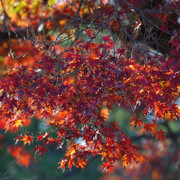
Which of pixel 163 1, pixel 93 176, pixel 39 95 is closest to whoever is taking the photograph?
pixel 39 95

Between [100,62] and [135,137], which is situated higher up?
[100,62]

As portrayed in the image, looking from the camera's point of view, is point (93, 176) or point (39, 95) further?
point (93, 176)

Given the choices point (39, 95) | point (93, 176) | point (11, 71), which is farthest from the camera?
point (93, 176)

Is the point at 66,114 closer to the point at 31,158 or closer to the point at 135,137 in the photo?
the point at 31,158

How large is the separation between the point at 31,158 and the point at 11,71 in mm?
1506

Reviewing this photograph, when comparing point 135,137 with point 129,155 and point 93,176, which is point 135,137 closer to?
point 93,176

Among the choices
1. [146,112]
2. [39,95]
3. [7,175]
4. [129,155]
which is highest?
[39,95]

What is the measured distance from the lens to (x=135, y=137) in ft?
10.9

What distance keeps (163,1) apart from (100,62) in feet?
6.54

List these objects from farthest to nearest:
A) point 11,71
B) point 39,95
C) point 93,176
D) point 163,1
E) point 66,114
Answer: point 163,1
point 93,176
point 66,114
point 11,71
point 39,95

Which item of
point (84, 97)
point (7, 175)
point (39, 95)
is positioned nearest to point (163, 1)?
point (84, 97)

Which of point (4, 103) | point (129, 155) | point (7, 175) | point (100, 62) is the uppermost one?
point (100, 62)

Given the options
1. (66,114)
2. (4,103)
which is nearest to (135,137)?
(66,114)

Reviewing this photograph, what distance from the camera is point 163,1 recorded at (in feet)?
10.6
